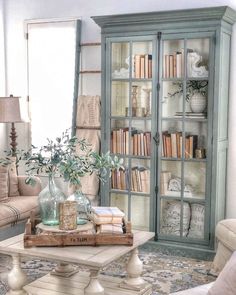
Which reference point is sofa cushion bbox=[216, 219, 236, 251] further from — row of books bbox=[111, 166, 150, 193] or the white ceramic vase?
the white ceramic vase

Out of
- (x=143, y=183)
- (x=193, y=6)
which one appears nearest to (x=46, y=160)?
(x=143, y=183)

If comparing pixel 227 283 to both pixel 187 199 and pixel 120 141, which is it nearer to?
pixel 187 199

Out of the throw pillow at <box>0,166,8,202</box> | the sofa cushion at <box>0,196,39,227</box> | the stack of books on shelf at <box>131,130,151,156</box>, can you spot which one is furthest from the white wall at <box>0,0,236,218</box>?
the sofa cushion at <box>0,196,39,227</box>

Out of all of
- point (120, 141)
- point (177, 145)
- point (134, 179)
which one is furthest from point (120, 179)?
point (177, 145)

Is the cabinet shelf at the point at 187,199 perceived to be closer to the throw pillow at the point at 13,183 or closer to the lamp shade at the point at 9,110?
the throw pillow at the point at 13,183

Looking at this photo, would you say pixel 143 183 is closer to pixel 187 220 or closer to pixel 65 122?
pixel 187 220

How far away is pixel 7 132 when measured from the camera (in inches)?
222

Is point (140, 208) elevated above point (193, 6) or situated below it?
below

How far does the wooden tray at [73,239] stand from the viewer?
3.05 m

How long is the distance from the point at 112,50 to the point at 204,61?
0.88 metres

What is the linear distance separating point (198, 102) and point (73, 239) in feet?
6.14

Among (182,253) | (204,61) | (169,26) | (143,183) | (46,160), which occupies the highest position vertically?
(169,26)

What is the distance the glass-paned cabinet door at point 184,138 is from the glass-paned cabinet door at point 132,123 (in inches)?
6.0

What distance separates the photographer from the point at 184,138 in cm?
440
